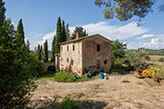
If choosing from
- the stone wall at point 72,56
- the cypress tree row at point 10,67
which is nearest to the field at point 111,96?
the cypress tree row at point 10,67

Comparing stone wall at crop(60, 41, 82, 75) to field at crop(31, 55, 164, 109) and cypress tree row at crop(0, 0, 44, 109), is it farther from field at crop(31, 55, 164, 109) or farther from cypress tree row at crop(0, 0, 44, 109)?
cypress tree row at crop(0, 0, 44, 109)

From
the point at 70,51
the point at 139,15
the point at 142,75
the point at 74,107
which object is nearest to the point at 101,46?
the point at 70,51

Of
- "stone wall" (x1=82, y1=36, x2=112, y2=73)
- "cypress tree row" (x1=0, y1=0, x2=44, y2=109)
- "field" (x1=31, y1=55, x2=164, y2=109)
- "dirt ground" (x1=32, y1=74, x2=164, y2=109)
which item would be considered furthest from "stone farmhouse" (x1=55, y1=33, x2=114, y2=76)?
"cypress tree row" (x1=0, y1=0, x2=44, y2=109)

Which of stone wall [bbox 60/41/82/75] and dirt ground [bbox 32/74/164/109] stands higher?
stone wall [bbox 60/41/82/75]

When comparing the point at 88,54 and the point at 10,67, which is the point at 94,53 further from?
the point at 10,67

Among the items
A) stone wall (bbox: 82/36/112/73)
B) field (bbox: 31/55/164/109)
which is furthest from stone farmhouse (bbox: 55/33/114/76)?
field (bbox: 31/55/164/109)

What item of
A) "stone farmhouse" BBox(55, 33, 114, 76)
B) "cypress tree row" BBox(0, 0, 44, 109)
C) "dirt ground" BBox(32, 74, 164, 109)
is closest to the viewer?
"cypress tree row" BBox(0, 0, 44, 109)

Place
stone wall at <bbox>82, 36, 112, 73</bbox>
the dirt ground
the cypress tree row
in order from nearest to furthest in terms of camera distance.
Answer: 1. the cypress tree row
2. the dirt ground
3. stone wall at <bbox>82, 36, 112, 73</bbox>

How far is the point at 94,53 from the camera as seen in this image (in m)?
17.1

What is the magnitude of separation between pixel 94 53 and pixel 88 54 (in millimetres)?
1295

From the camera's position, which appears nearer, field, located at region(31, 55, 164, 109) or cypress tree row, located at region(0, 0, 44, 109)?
cypress tree row, located at region(0, 0, 44, 109)

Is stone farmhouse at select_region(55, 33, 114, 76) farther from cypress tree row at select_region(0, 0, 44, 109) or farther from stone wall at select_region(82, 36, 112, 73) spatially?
cypress tree row at select_region(0, 0, 44, 109)

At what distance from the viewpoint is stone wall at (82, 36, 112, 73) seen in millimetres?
16219

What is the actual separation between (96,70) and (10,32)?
578 inches
